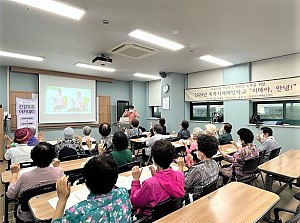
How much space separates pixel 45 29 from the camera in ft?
11.6

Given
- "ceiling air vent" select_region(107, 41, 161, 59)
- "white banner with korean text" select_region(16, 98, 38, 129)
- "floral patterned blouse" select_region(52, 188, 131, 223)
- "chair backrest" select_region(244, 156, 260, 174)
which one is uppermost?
"ceiling air vent" select_region(107, 41, 161, 59)

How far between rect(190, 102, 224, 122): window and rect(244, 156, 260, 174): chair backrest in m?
4.12

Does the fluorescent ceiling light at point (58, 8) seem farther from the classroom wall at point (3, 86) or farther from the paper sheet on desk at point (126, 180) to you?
the classroom wall at point (3, 86)

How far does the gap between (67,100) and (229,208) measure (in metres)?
7.18

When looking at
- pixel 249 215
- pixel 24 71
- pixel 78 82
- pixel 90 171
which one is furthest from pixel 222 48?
pixel 24 71

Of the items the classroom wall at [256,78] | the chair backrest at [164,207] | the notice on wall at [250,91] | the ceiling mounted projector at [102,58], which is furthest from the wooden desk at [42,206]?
→ the notice on wall at [250,91]

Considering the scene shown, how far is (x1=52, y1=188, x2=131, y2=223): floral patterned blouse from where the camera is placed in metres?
0.99

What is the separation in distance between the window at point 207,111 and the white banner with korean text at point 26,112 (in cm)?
550

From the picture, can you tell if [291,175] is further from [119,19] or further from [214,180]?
[119,19]

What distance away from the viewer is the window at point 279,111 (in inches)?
215

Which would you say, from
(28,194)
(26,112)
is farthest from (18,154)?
(26,112)

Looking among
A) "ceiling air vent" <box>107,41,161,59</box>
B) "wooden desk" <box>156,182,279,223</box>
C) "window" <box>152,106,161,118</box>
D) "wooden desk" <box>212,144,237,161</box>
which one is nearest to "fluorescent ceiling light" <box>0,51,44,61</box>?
"ceiling air vent" <box>107,41,161,59</box>

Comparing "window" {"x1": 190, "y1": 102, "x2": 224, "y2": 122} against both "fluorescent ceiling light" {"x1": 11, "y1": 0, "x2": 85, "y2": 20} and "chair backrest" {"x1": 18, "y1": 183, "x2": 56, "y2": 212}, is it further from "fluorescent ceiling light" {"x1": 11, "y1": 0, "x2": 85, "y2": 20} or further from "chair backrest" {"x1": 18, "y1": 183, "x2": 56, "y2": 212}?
"chair backrest" {"x1": 18, "y1": 183, "x2": 56, "y2": 212}

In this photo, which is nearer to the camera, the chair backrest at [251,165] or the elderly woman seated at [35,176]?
the elderly woman seated at [35,176]
